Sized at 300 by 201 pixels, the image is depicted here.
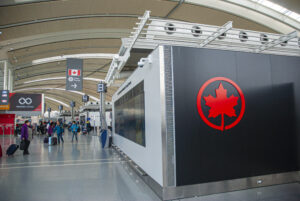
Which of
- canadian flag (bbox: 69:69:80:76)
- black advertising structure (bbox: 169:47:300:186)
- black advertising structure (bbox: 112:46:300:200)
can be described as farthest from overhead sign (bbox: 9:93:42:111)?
black advertising structure (bbox: 169:47:300:186)

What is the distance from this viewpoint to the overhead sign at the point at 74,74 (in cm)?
1491

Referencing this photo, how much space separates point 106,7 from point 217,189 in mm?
12895

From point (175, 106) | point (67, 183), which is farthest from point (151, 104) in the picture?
point (67, 183)

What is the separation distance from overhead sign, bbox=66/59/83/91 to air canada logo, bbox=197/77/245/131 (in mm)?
11673

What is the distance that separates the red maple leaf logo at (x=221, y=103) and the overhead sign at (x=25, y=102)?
19.1 m

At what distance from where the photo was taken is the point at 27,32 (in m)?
15.9

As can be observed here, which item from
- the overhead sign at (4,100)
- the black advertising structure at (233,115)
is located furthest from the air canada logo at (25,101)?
the black advertising structure at (233,115)

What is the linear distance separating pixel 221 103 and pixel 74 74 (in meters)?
12.7

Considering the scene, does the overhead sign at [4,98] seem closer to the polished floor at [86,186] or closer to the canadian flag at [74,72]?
the canadian flag at [74,72]

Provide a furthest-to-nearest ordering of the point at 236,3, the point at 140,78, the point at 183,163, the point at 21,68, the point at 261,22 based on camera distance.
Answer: the point at 21,68, the point at 261,22, the point at 236,3, the point at 140,78, the point at 183,163

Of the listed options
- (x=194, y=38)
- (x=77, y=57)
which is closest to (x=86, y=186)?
(x=194, y=38)

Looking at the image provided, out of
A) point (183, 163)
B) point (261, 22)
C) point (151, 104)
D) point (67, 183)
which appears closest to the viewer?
point (183, 163)

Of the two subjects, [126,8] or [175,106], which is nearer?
[175,106]

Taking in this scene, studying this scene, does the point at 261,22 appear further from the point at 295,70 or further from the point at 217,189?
the point at 217,189
